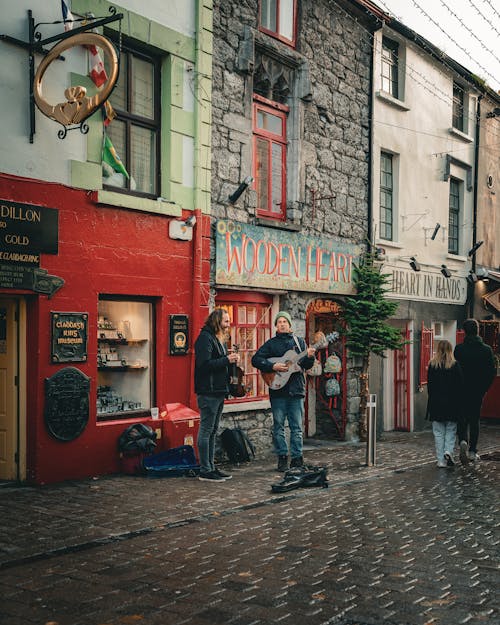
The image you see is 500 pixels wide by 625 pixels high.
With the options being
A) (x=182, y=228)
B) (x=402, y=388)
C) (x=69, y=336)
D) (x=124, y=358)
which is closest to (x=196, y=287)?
(x=182, y=228)

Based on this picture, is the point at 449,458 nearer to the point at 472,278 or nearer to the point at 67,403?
the point at 67,403

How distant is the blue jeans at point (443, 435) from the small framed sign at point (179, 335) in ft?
12.0

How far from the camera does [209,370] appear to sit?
909 cm

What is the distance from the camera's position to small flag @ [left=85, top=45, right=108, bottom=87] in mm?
9141

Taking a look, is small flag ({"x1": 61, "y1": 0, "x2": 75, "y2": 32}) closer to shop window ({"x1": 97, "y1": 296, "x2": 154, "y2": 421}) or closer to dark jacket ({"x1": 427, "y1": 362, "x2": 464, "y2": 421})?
shop window ({"x1": 97, "y1": 296, "x2": 154, "y2": 421})

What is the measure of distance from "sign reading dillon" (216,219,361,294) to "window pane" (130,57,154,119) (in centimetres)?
190

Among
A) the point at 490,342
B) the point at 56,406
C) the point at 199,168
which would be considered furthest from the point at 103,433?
the point at 490,342

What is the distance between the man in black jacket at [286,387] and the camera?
980 centimetres

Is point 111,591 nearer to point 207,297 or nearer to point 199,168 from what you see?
point 207,297

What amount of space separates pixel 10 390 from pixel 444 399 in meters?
5.75

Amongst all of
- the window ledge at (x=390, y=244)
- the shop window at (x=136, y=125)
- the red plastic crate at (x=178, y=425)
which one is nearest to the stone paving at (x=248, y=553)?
the red plastic crate at (x=178, y=425)

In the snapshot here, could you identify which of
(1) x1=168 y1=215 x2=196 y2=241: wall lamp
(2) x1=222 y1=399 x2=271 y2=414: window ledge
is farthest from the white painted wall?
(1) x1=168 y1=215 x2=196 y2=241: wall lamp

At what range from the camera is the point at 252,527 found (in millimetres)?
6961

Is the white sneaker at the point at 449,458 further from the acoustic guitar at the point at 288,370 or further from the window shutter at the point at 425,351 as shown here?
the window shutter at the point at 425,351
